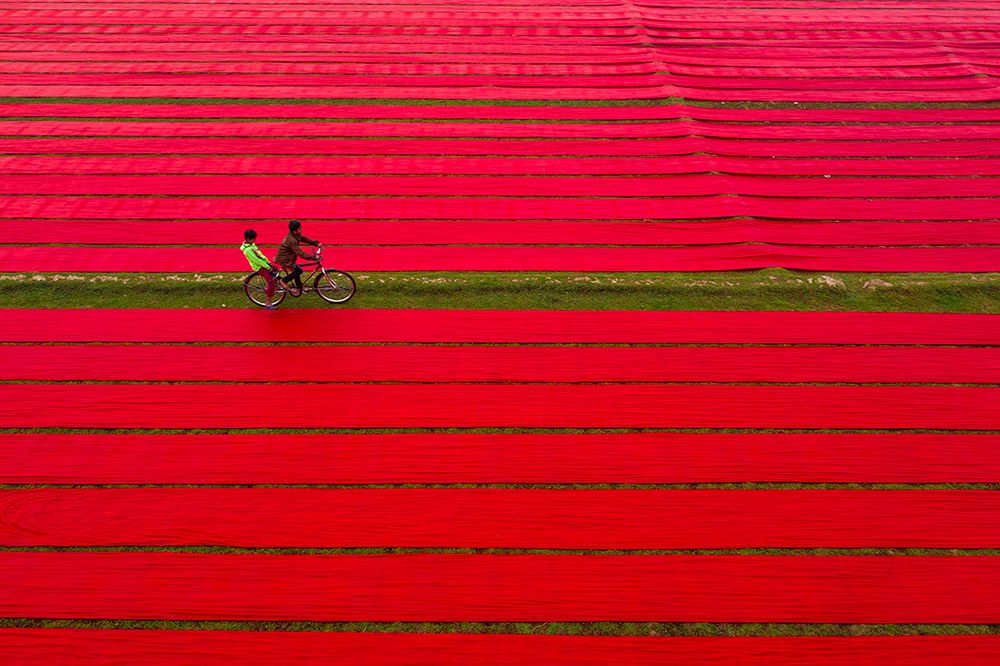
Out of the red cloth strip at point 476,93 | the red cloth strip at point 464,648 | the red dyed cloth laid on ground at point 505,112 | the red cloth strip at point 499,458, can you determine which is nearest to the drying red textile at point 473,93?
the red cloth strip at point 476,93

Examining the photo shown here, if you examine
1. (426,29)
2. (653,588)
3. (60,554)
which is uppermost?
(426,29)

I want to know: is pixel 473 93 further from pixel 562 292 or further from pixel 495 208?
pixel 562 292

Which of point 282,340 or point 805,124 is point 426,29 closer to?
point 805,124

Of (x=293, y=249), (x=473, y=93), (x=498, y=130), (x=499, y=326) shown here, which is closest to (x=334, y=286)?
(x=293, y=249)

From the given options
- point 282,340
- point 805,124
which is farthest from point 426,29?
point 282,340

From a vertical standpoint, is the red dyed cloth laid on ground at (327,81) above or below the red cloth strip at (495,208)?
above

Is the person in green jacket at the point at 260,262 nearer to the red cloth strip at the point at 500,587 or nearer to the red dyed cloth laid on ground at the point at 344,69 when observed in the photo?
the red cloth strip at the point at 500,587
